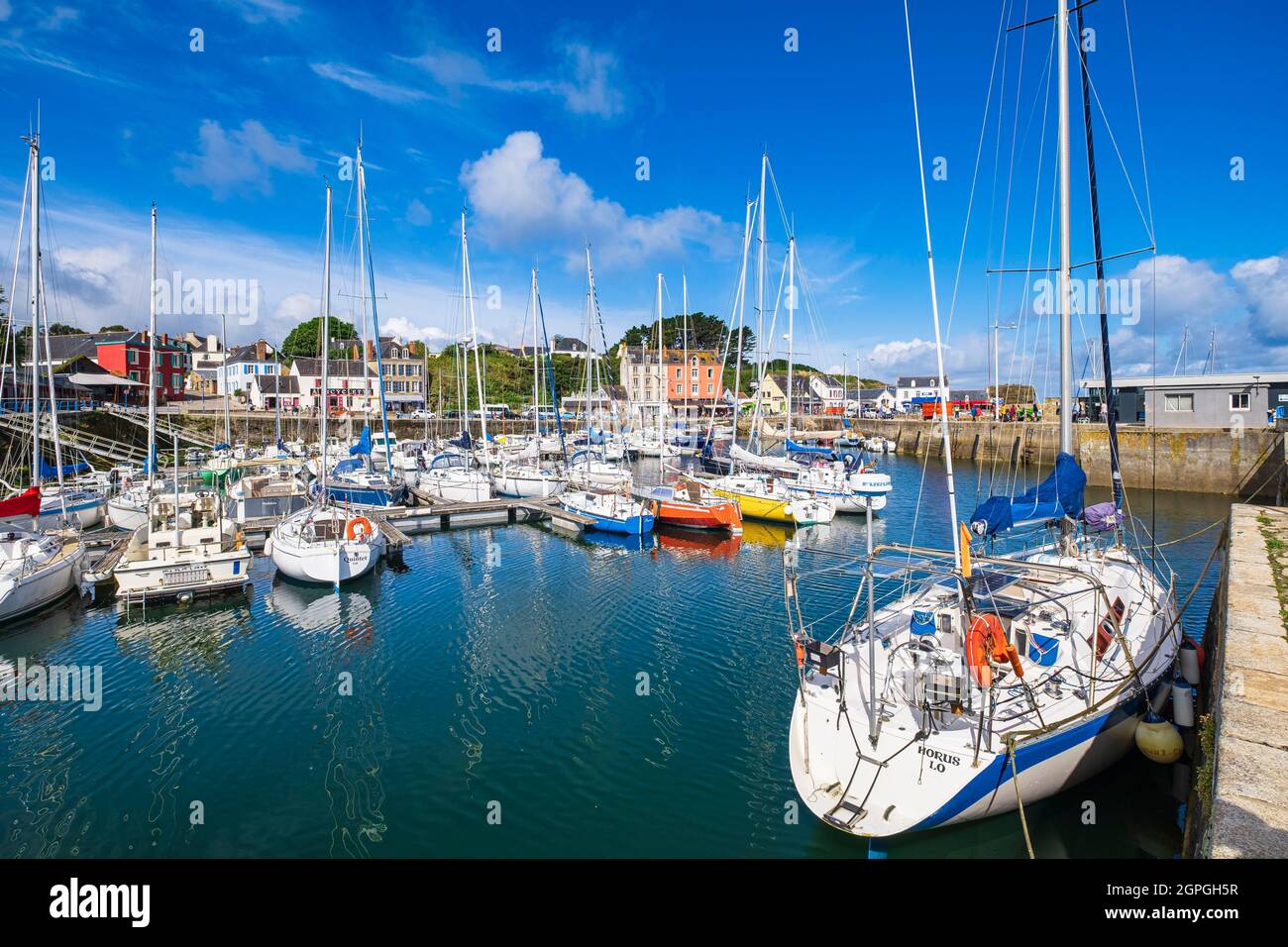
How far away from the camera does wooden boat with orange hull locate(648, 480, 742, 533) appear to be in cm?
3198

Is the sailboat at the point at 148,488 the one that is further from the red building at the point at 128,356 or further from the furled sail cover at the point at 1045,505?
the red building at the point at 128,356

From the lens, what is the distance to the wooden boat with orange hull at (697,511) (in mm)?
31984

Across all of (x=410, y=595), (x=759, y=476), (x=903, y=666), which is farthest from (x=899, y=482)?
(x=903, y=666)

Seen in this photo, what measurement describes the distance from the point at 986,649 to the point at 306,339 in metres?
118

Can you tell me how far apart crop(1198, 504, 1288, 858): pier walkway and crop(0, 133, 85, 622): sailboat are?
1055 inches

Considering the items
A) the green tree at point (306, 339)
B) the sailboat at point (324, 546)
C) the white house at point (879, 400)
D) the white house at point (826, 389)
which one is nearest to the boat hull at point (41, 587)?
the sailboat at point (324, 546)

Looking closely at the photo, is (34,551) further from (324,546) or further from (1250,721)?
(1250,721)

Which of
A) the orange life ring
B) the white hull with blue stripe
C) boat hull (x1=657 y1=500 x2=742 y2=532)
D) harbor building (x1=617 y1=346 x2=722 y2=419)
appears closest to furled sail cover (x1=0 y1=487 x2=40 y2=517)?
boat hull (x1=657 y1=500 x2=742 y2=532)

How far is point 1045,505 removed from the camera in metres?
14.4

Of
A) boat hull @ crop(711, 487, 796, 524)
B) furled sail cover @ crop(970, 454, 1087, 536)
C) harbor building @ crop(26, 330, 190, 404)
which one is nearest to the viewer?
furled sail cover @ crop(970, 454, 1087, 536)

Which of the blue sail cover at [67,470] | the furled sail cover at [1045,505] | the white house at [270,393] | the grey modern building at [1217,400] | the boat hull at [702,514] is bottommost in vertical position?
the boat hull at [702,514]

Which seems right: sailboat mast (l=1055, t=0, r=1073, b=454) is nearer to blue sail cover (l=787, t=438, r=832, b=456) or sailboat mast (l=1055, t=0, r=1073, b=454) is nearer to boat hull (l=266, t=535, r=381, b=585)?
boat hull (l=266, t=535, r=381, b=585)

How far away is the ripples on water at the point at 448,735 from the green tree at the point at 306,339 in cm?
Answer: 9551

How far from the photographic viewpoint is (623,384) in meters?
107
